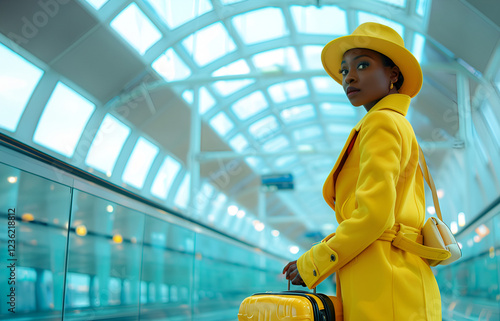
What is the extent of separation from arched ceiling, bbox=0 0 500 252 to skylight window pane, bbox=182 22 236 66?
1.2 inches

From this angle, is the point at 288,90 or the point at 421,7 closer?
the point at 421,7

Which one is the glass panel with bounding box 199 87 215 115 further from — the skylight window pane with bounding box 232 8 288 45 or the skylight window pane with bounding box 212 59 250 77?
the skylight window pane with bounding box 232 8 288 45

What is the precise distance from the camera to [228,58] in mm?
15789

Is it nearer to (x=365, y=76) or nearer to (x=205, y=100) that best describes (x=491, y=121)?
(x=205, y=100)

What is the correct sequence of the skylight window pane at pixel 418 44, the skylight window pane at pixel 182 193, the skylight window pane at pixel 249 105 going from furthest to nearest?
the skylight window pane at pixel 182 193
the skylight window pane at pixel 249 105
the skylight window pane at pixel 418 44

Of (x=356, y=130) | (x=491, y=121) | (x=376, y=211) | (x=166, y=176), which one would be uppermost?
(x=166, y=176)

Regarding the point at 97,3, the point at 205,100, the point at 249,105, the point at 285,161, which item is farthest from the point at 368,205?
the point at 285,161

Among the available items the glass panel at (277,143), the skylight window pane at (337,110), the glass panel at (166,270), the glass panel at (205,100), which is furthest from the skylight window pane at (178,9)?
the glass panel at (277,143)

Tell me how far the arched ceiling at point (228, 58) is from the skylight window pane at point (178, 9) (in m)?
0.03

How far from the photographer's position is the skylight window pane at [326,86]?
20.1 m

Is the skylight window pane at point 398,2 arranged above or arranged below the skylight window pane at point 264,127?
below

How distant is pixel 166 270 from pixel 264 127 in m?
17.9

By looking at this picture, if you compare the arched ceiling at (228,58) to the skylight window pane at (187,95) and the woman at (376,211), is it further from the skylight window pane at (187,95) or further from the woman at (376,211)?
the woman at (376,211)

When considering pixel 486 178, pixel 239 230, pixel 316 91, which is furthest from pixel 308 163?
pixel 486 178
